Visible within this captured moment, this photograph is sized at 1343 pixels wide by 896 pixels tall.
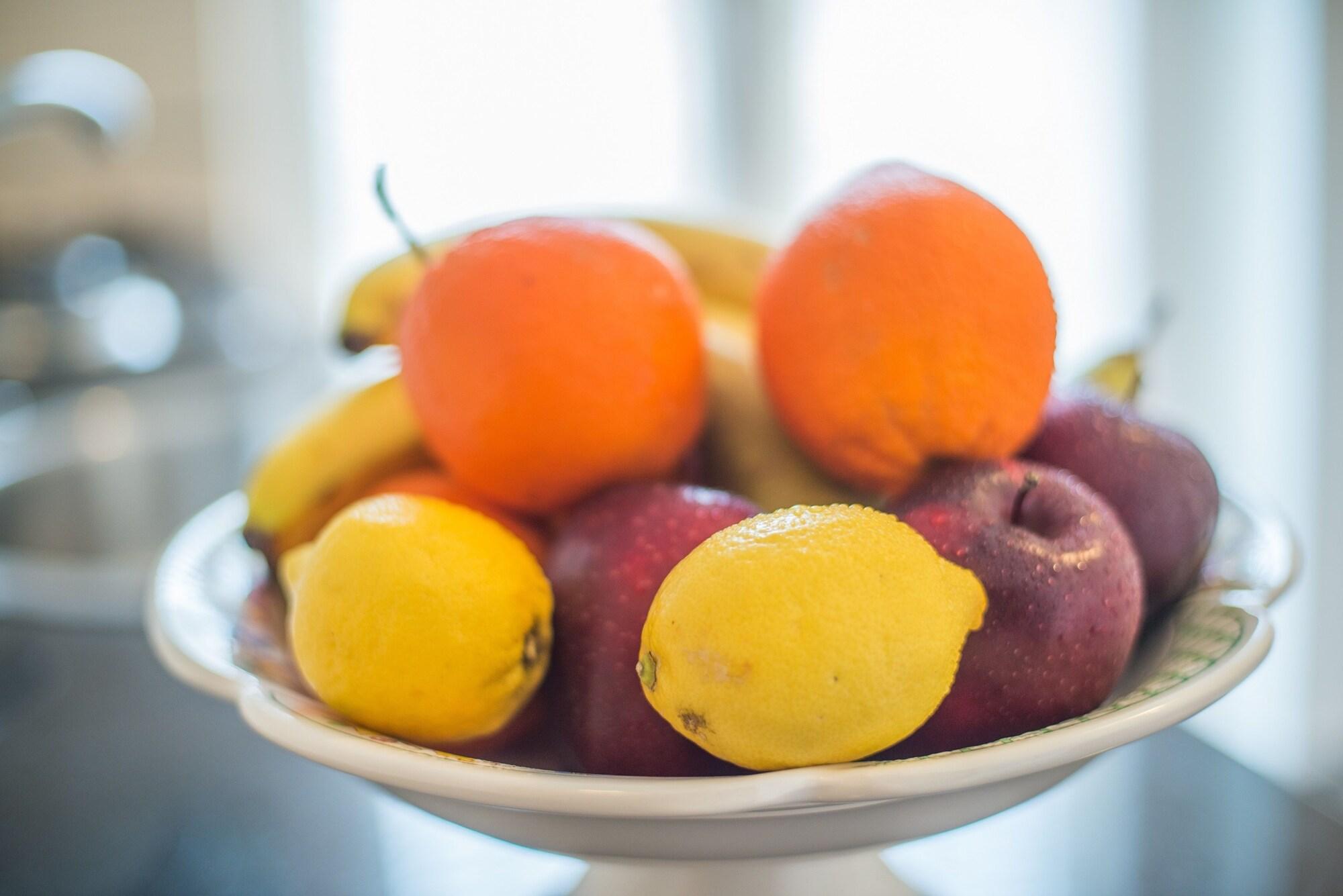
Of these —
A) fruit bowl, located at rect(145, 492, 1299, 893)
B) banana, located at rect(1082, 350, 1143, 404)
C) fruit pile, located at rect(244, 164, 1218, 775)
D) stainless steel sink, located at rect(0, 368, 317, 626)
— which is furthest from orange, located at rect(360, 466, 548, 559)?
stainless steel sink, located at rect(0, 368, 317, 626)

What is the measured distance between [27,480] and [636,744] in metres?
1.15

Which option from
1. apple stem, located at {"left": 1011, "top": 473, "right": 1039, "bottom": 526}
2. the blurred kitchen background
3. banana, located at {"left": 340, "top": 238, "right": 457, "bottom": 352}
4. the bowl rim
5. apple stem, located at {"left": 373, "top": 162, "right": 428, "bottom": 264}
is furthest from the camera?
the blurred kitchen background

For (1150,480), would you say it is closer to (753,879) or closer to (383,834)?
(753,879)

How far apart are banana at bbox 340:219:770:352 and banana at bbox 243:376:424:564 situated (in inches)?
2.2

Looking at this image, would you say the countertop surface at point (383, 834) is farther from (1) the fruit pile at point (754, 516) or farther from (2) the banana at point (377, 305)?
(2) the banana at point (377, 305)

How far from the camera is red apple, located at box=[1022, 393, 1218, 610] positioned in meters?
0.44

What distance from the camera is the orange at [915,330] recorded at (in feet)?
1.35

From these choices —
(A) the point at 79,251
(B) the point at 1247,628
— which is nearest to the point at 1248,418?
(B) the point at 1247,628

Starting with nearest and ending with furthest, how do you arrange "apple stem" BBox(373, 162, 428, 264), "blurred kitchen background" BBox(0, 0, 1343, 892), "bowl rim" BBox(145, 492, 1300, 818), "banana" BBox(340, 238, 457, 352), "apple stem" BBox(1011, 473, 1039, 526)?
"bowl rim" BBox(145, 492, 1300, 818), "apple stem" BBox(1011, 473, 1039, 526), "apple stem" BBox(373, 162, 428, 264), "banana" BBox(340, 238, 457, 352), "blurred kitchen background" BBox(0, 0, 1343, 892)

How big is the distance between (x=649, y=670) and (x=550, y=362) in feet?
0.55

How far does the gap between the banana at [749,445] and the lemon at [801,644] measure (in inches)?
6.3

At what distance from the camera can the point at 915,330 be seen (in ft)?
1.35

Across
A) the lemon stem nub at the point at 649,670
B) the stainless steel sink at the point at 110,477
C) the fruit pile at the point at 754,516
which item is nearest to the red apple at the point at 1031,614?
the fruit pile at the point at 754,516

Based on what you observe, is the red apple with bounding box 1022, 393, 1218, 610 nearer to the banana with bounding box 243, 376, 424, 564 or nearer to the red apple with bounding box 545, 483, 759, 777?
the red apple with bounding box 545, 483, 759, 777
